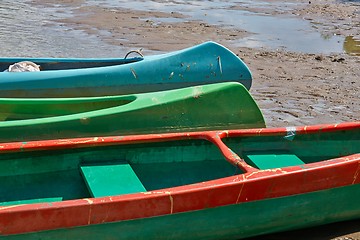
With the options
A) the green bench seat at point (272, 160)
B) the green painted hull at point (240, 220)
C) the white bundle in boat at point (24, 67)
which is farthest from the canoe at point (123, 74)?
the green painted hull at point (240, 220)

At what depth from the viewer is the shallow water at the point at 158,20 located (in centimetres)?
986

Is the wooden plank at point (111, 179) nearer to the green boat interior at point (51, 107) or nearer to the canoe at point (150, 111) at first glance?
the canoe at point (150, 111)

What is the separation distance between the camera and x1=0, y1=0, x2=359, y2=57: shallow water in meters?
9.86

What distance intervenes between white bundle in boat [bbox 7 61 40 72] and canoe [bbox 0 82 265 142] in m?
1.09

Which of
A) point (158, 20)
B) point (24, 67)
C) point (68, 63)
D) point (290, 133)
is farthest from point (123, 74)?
point (158, 20)

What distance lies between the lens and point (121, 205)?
11.2ft

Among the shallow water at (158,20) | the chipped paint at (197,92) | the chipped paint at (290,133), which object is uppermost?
the chipped paint at (197,92)

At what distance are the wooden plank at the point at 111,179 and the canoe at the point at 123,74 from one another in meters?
1.97

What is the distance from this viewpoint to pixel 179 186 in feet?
12.8

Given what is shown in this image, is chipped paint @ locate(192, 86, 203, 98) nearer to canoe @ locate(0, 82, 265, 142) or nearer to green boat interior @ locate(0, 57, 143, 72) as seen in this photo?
canoe @ locate(0, 82, 265, 142)

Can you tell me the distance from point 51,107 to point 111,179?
139 cm

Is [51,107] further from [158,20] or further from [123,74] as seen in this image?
[158,20]

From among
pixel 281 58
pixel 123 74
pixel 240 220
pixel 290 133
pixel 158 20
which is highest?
pixel 290 133

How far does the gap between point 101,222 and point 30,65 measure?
334cm
